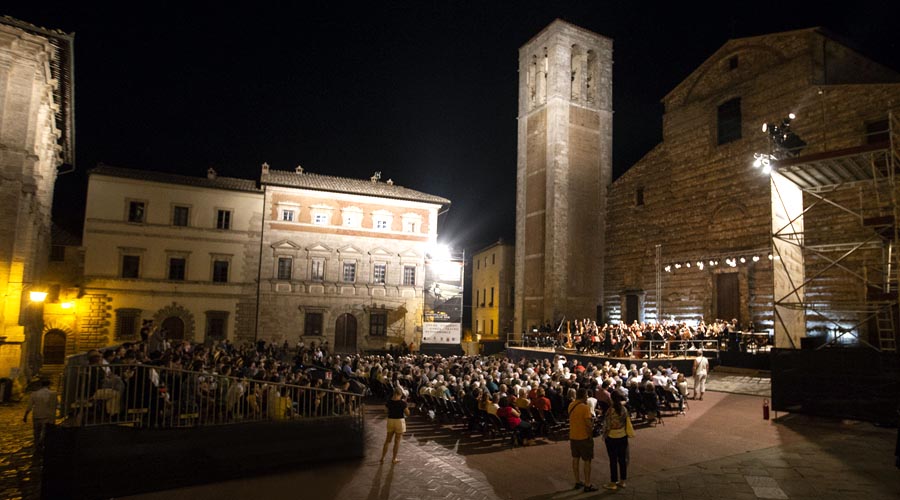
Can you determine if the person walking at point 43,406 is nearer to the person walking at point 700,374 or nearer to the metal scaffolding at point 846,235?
the person walking at point 700,374

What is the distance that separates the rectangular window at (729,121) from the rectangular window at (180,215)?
27.5 metres

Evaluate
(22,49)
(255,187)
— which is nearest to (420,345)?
(255,187)

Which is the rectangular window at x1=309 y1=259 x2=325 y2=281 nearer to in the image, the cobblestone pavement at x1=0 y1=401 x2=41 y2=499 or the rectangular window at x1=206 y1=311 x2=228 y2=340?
the rectangular window at x1=206 y1=311 x2=228 y2=340

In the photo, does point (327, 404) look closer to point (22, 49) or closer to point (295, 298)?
point (22, 49)

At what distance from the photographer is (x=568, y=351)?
77.8 feet

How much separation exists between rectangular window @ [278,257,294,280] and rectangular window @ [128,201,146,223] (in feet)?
23.6

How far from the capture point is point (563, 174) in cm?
3278

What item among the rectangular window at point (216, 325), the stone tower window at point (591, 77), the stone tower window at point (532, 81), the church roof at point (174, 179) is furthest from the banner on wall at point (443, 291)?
the stone tower window at point (591, 77)

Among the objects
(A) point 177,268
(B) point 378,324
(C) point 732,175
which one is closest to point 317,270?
(B) point 378,324

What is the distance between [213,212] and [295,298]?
6364mm

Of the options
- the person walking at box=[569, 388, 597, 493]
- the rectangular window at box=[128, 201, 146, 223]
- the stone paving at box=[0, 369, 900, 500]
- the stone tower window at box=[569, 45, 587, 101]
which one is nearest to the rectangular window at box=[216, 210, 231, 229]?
the rectangular window at box=[128, 201, 146, 223]

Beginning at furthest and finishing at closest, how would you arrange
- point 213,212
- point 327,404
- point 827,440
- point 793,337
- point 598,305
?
1. point 598,305
2. point 213,212
3. point 793,337
4. point 827,440
5. point 327,404

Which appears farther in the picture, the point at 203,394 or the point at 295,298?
the point at 295,298

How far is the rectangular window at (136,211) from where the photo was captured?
91.9 feet
